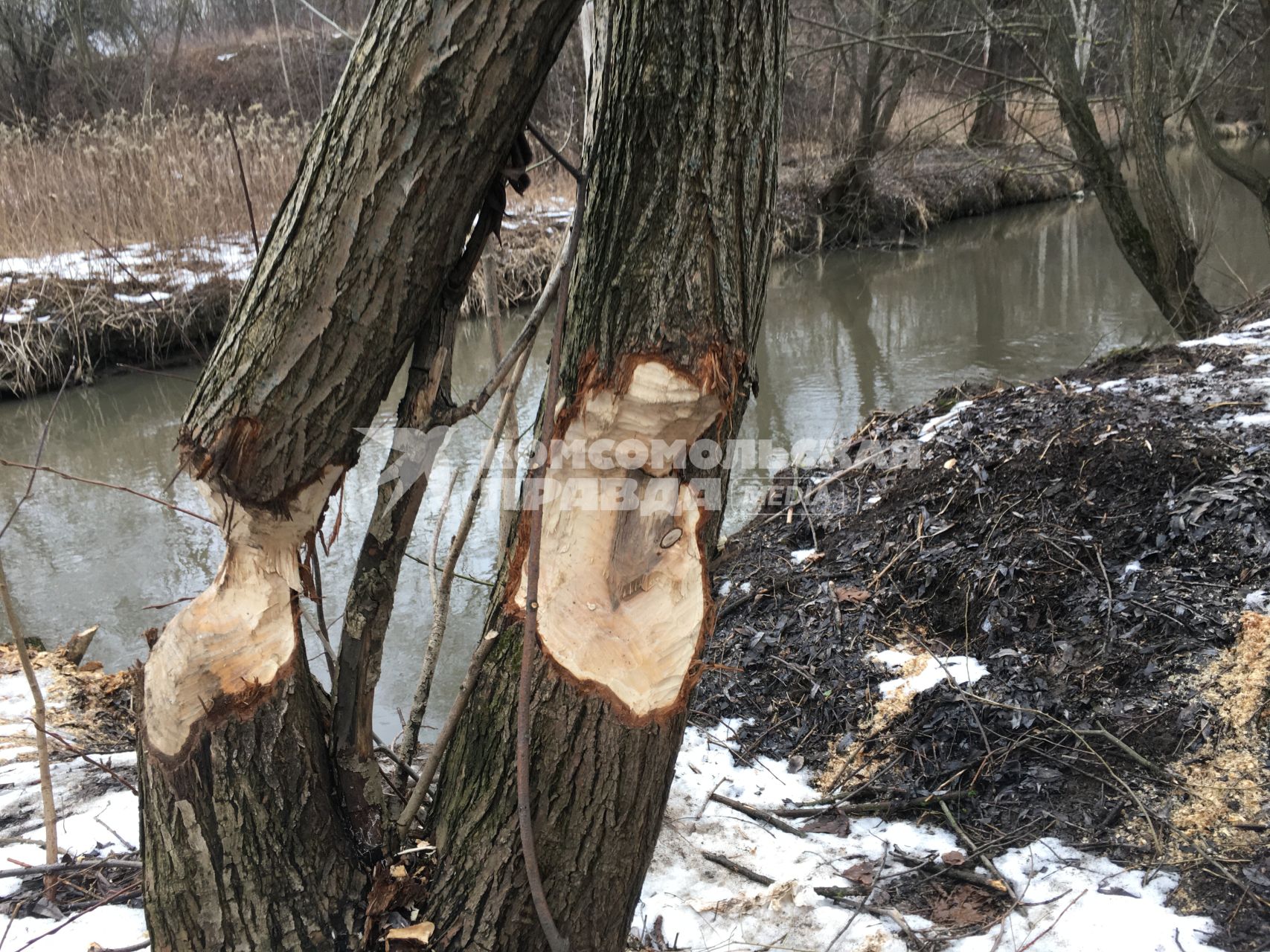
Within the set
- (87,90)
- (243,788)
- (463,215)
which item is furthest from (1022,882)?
(87,90)

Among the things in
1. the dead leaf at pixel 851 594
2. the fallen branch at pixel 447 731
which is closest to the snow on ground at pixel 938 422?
the dead leaf at pixel 851 594

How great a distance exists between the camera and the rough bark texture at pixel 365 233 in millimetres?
1125

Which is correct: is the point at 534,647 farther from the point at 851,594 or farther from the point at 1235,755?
the point at 851,594

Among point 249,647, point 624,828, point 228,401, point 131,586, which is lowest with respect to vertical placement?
point 131,586

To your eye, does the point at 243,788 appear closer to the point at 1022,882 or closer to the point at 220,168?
the point at 1022,882

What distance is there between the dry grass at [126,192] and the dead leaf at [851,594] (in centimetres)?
637

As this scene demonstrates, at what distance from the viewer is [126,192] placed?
23.0 feet

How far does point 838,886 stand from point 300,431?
1.36 metres

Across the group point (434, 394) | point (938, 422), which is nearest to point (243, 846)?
point (434, 394)

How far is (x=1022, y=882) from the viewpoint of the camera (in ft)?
5.66

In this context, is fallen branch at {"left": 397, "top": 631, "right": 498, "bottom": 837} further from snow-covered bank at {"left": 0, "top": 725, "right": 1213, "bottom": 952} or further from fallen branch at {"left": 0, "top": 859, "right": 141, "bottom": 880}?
fallen branch at {"left": 0, "top": 859, "right": 141, "bottom": 880}

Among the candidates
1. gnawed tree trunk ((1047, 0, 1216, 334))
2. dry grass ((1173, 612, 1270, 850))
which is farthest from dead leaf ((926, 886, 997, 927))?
gnawed tree trunk ((1047, 0, 1216, 334))

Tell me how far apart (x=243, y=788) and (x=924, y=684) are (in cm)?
171

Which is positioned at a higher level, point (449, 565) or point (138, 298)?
point (138, 298)
